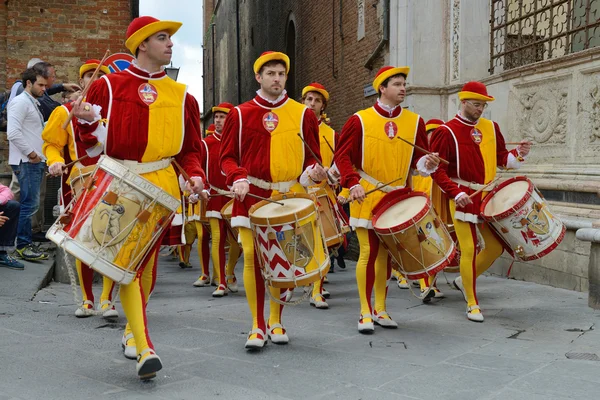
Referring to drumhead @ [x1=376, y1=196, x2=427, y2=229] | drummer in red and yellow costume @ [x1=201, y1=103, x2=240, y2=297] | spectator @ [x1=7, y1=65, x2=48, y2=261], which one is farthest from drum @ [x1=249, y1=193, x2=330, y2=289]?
spectator @ [x1=7, y1=65, x2=48, y2=261]

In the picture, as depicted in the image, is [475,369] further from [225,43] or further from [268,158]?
[225,43]

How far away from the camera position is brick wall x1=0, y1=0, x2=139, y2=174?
11.8 meters

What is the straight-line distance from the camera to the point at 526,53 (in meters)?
10.3

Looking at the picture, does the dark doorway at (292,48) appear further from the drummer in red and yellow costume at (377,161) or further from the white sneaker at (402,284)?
the drummer in red and yellow costume at (377,161)

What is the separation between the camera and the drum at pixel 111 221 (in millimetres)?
3771

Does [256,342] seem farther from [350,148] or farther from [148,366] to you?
[350,148]

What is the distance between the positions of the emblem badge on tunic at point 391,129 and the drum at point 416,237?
0.56 metres

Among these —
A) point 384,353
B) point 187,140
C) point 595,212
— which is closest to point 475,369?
point 384,353

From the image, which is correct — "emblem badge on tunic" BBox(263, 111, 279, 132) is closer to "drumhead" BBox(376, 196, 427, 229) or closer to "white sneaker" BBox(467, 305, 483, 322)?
"drumhead" BBox(376, 196, 427, 229)

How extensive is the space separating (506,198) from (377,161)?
3.57ft

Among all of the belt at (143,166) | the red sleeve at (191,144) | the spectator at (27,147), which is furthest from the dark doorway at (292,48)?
the belt at (143,166)

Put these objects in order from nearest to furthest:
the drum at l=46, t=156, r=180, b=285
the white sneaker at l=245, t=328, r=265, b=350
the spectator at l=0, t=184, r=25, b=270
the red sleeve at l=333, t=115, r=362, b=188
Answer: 1. the drum at l=46, t=156, r=180, b=285
2. the white sneaker at l=245, t=328, r=265, b=350
3. the red sleeve at l=333, t=115, r=362, b=188
4. the spectator at l=0, t=184, r=25, b=270

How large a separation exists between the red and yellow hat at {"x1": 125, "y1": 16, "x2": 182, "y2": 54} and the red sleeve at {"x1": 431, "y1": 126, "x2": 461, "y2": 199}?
8.89 ft

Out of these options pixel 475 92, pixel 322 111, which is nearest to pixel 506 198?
pixel 475 92
